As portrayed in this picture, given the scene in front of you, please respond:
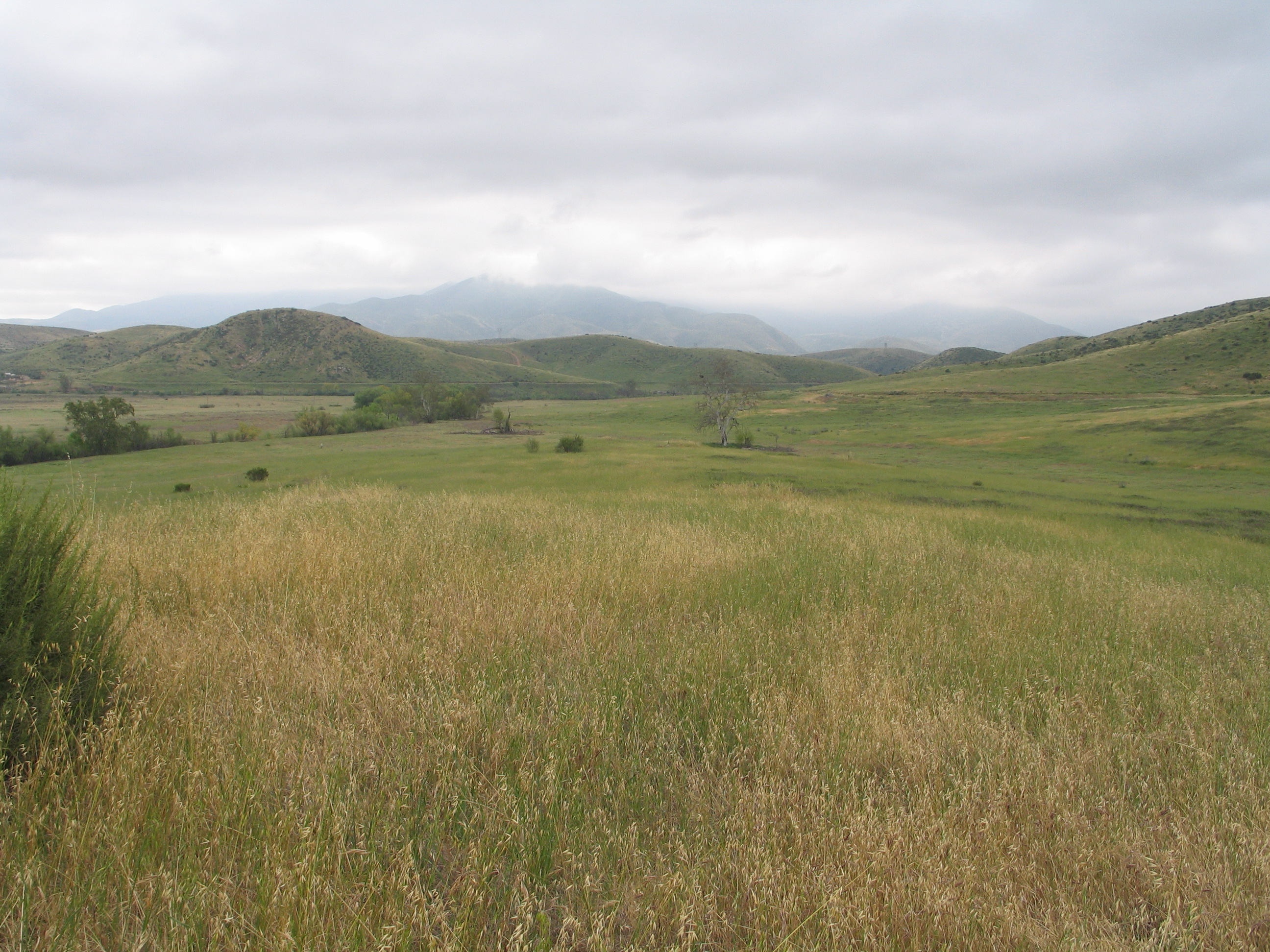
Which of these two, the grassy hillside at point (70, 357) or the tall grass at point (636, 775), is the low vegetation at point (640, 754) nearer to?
the tall grass at point (636, 775)

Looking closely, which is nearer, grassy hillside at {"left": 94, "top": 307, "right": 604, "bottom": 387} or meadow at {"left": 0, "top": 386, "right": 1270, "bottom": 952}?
meadow at {"left": 0, "top": 386, "right": 1270, "bottom": 952}

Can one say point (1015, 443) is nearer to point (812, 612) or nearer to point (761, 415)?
point (761, 415)

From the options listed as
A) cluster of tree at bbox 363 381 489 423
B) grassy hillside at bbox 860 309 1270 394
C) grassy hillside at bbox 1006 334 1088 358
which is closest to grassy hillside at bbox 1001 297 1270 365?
grassy hillside at bbox 1006 334 1088 358

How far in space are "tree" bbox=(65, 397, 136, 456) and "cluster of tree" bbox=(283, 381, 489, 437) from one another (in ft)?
78.7

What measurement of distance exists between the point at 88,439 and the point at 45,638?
229 ft

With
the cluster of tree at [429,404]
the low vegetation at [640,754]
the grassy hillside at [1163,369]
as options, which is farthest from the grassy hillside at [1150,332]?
the low vegetation at [640,754]

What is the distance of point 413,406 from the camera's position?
317 feet

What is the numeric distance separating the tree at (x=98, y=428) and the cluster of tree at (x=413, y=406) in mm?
24002

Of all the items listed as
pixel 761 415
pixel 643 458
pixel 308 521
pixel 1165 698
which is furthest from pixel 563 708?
pixel 761 415

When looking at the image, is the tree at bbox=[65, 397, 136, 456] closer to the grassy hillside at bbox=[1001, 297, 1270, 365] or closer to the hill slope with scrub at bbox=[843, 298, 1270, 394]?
the hill slope with scrub at bbox=[843, 298, 1270, 394]

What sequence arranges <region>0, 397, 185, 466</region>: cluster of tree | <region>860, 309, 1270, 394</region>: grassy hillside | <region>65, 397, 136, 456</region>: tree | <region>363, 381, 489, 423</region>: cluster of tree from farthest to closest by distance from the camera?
<region>363, 381, 489, 423</region>: cluster of tree
<region>860, 309, 1270, 394</region>: grassy hillside
<region>65, 397, 136, 456</region>: tree
<region>0, 397, 185, 466</region>: cluster of tree

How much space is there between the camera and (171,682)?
4.88 metres

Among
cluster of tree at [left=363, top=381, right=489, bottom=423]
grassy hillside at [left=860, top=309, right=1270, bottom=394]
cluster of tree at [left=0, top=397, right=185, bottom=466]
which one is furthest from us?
cluster of tree at [left=363, top=381, right=489, bottom=423]

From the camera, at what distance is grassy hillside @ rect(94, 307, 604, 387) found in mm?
169750
